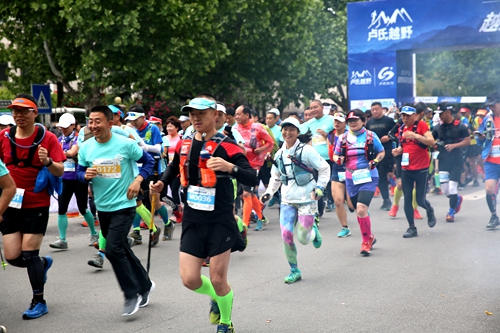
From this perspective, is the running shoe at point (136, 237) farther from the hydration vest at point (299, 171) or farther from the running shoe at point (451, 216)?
the running shoe at point (451, 216)

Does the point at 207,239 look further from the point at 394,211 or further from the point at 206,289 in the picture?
the point at 394,211

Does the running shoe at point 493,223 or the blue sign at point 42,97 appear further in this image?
the blue sign at point 42,97

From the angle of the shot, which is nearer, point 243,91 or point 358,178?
point 358,178

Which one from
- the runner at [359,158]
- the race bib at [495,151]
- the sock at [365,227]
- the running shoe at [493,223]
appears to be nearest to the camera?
the sock at [365,227]

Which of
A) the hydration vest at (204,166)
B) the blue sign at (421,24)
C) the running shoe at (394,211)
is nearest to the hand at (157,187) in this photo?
the hydration vest at (204,166)

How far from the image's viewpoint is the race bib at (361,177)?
9391 mm

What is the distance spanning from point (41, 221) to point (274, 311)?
2.25 metres

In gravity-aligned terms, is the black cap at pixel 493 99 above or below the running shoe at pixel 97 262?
above

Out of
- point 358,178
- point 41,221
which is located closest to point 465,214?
point 358,178

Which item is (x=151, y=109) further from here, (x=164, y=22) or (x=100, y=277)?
(x=100, y=277)

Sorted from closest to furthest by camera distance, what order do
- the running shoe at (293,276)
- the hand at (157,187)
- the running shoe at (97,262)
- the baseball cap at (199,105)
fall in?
1. the baseball cap at (199,105)
2. the hand at (157,187)
3. the running shoe at (293,276)
4. the running shoe at (97,262)

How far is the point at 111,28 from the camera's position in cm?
2311

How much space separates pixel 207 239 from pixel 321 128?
7347 millimetres

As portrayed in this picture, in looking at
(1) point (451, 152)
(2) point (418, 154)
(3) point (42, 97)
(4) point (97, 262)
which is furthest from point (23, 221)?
(3) point (42, 97)
